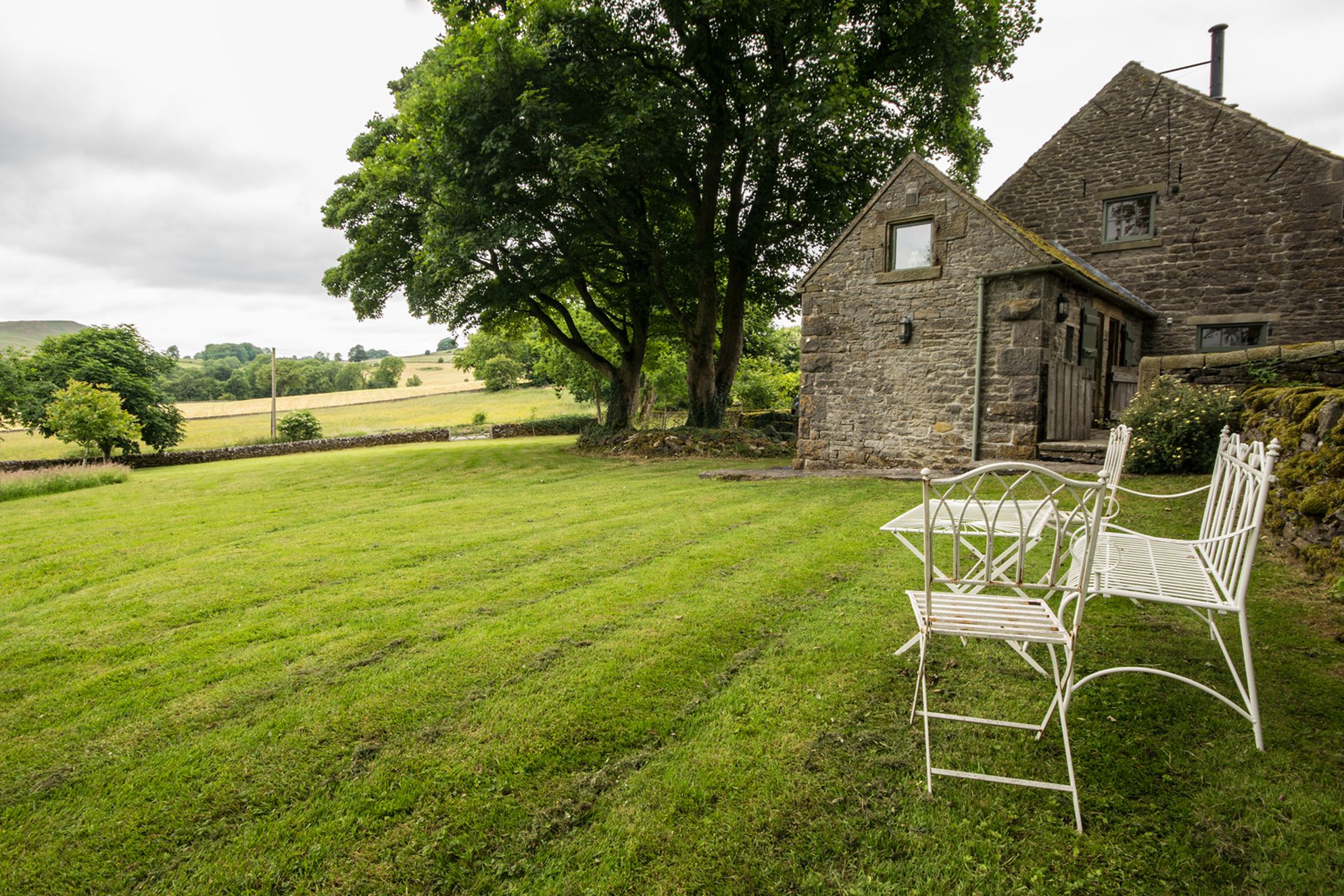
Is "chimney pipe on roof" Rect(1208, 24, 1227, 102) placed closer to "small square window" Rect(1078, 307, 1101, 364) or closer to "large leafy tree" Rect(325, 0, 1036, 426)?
"large leafy tree" Rect(325, 0, 1036, 426)

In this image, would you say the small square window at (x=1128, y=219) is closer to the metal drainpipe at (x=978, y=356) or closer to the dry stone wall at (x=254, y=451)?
the metal drainpipe at (x=978, y=356)

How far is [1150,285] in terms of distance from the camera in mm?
15133

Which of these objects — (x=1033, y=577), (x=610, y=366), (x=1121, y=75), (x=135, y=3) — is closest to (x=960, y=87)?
(x=1121, y=75)

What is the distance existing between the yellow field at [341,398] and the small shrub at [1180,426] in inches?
1800

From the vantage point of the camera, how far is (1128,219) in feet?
50.5

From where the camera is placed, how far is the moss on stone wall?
14.9 ft

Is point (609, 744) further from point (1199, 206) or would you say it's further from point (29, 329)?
point (29, 329)

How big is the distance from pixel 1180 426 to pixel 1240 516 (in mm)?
6992

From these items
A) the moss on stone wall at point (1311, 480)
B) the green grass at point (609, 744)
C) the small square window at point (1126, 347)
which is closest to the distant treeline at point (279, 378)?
the green grass at point (609, 744)

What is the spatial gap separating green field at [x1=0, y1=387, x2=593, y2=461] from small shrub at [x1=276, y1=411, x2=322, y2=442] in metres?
1.14

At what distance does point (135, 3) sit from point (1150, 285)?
67.6 feet

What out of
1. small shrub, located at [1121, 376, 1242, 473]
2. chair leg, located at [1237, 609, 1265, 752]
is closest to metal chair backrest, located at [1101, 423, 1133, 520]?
chair leg, located at [1237, 609, 1265, 752]

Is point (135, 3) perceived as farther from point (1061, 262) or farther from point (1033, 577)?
point (1061, 262)

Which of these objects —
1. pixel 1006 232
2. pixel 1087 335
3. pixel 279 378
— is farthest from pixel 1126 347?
pixel 279 378
